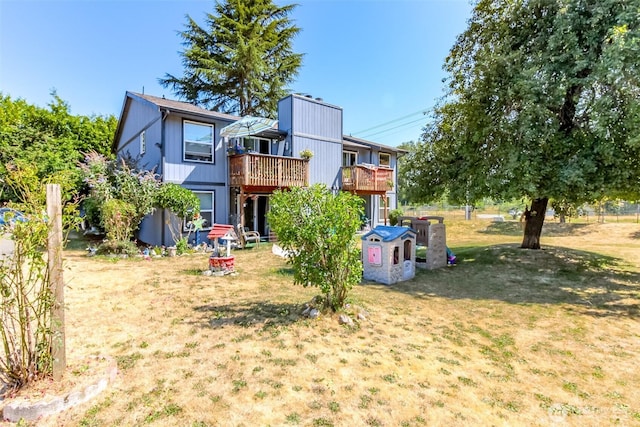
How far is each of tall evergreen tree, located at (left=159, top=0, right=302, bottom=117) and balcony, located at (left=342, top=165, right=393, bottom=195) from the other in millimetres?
11286

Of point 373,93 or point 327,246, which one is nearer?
point 327,246

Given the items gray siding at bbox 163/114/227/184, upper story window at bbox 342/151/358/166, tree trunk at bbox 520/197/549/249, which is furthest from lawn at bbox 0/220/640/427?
upper story window at bbox 342/151/358/166

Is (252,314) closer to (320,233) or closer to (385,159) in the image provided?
(320,233)

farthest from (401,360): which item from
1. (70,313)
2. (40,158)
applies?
(40,158)

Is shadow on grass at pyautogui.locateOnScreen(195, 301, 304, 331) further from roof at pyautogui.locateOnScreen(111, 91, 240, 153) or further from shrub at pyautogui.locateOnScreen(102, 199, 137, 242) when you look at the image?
roof at pyautogui.locateOnScreen(111, 91, 240, 153)

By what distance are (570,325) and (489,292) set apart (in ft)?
6.89

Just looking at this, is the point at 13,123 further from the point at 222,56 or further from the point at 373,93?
the point at 373,93

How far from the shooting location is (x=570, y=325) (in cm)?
534

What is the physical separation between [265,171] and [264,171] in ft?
0.15

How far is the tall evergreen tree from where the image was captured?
22641 mm

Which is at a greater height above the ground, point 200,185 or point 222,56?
point 222,56

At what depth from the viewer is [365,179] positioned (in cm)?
1717

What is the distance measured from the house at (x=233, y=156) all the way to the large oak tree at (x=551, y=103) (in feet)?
23.7

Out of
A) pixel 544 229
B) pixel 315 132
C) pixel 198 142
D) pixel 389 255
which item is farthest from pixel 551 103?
pixel 544 229
